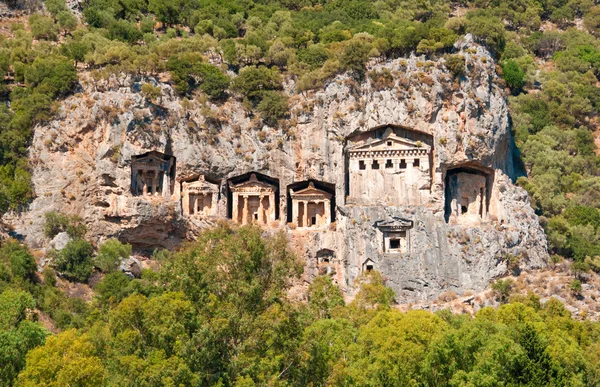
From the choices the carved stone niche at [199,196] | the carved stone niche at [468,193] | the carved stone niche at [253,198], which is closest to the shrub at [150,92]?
the carved stone niche at [199,196]

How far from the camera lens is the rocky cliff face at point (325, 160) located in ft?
268

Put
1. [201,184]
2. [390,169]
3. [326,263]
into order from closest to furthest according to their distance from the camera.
Answer: 1. [326,263]
2. [390,169]
3. [201,184]

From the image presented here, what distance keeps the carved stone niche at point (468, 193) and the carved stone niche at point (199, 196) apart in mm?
16335

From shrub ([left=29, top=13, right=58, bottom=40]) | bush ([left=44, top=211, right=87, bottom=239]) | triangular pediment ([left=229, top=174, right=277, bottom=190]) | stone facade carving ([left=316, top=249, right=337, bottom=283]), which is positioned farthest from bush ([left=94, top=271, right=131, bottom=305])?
shrub ([left=29, top=13, right=58, bottom=40])

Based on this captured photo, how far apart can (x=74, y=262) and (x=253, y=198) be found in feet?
45.6

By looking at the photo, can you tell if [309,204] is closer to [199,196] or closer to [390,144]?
[390,144]

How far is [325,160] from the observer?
8462cm

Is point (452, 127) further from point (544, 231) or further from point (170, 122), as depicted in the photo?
point (170, 122)

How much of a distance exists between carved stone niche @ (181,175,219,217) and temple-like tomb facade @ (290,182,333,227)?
5.57 meters

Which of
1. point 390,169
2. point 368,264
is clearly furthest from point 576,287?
point 390,169

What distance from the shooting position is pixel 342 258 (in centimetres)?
8225

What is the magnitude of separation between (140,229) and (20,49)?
73.0ft

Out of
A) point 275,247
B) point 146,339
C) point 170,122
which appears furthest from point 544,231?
point 146,339

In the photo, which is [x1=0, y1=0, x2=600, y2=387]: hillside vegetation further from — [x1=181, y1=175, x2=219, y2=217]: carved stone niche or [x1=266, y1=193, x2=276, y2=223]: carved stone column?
[x1=266, y1=193, x2=276, y2=223]: carved stone column
